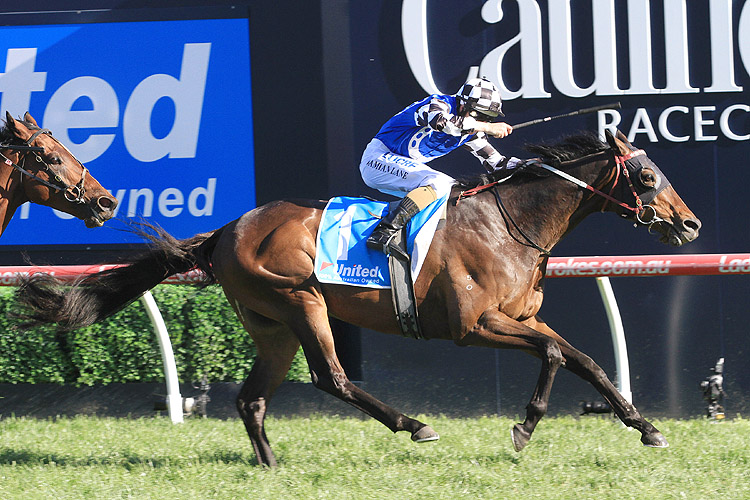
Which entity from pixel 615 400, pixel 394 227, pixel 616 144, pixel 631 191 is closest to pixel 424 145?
pixel 394 227

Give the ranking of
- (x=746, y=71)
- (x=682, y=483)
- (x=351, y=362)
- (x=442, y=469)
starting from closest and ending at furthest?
(x=682, y=483) < (x=442, y=469) < (x=746, y=71) < (x=351, y=362)

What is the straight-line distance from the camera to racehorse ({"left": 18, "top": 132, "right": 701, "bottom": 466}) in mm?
4352

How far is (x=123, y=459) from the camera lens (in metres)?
4.81

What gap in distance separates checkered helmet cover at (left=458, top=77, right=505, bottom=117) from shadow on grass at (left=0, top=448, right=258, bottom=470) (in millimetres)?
2146

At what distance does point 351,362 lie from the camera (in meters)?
6.17

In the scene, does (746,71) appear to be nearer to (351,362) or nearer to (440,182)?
(440,182)

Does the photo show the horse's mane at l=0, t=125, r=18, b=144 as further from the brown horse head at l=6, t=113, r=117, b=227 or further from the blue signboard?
the blue signboard

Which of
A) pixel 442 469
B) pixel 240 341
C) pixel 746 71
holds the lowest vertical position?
pixel 442 469

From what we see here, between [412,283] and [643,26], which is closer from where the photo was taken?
[412,283]

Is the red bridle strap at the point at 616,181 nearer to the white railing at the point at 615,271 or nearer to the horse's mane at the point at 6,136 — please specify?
the white railing at the point at 615,271

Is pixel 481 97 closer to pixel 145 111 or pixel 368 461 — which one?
pixel 368 461

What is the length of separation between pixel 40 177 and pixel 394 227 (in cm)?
180

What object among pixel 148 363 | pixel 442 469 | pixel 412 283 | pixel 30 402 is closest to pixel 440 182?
pixel 412 283

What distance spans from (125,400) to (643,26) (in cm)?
414
